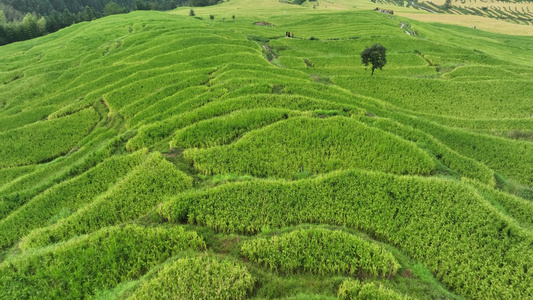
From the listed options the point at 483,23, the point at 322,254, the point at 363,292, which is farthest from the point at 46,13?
the point at 483,23

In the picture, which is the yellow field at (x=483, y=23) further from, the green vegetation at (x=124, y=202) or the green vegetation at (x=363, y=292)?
the green vegetation at (x=363, y=292)

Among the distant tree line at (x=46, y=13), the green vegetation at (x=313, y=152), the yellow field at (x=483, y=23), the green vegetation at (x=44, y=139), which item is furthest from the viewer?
the yellow field at (x=483, y=23)

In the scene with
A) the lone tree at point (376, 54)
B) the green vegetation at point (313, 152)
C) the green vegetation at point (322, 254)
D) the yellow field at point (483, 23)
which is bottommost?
the green vegetation at point (322, 254)

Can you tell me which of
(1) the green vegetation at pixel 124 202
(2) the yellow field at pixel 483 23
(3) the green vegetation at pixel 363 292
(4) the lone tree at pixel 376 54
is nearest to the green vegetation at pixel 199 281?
(3) the green vegetation at pixel 363 292

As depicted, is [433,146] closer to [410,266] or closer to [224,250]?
[410,266]

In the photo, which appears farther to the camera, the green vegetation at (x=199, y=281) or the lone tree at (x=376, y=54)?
the lone tree at (x=376, y=54)

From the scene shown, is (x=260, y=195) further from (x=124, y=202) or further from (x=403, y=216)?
(x=124, y=202)

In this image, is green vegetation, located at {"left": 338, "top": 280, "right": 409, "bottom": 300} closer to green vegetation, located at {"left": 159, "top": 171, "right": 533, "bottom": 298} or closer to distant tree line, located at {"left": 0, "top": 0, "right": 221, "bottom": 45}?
green vegetation, located at {"left": 159, "top": 171, "right": 533, "bottom": 298}

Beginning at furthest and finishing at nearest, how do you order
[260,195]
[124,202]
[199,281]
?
[124,202]
[260,195]
[199,281]
